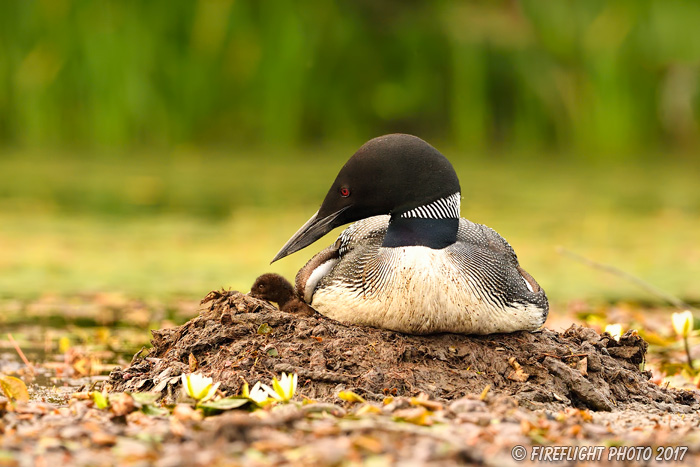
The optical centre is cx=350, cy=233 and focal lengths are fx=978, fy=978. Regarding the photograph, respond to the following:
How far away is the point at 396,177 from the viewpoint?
180 inches

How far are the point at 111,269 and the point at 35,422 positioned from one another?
4.71 m

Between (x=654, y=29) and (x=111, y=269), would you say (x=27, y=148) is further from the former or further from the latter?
(x=654, y=29)

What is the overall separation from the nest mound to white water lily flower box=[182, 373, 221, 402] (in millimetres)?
253

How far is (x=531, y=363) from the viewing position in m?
4.47

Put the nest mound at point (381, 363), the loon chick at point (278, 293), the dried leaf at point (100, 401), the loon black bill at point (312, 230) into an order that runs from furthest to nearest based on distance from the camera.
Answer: the loon chick at point (278, 293) < the loon black bill at point (312, 230) < the nest mound at point (381, 363) < the dried leaf at point (100, 401)

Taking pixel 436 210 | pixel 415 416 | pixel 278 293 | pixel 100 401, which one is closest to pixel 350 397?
pixel 415 416

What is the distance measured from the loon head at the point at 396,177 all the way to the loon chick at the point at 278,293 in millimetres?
836

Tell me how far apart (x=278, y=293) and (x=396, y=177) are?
3.75 feet

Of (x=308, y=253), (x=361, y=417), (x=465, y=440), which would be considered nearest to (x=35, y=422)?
(x=361, y=417)

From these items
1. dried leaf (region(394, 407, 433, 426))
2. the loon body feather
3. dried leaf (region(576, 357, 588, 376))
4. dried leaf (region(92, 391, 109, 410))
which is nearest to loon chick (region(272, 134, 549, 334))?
the loon body feather

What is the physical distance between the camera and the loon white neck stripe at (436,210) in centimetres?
462

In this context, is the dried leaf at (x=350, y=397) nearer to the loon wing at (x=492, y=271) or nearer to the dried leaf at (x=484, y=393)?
the dried leaf at (x=484, y=393)

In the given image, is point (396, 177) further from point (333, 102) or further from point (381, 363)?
point (333, 102)

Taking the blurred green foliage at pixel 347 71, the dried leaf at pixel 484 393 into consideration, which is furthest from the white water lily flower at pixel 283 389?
the blurred green foliage at pixel 347 71
